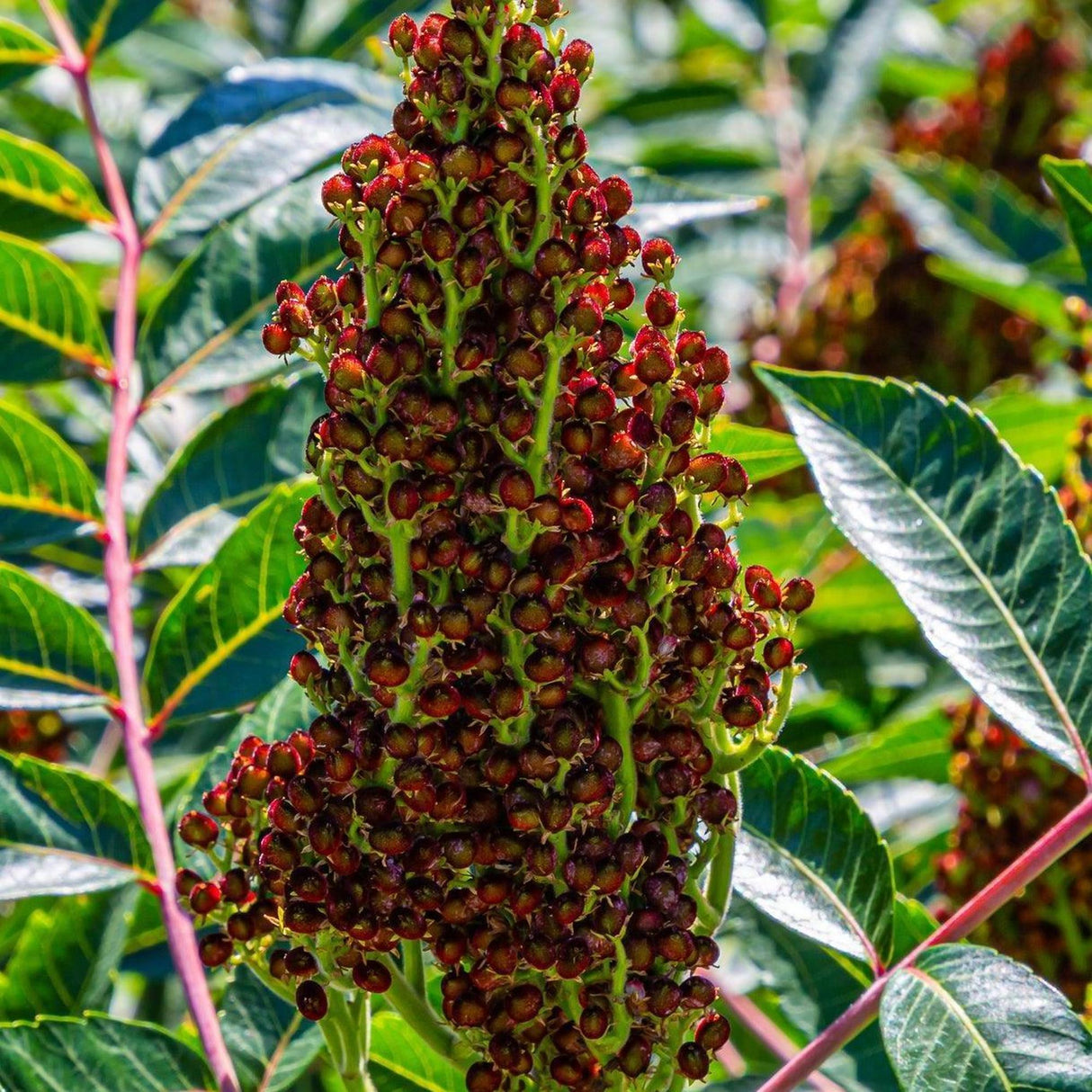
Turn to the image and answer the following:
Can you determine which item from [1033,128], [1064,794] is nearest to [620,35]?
[1033,128]

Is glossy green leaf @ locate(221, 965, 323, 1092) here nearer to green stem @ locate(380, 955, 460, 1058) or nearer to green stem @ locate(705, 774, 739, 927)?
green stem @ locate(380, 955, 460, 1058)

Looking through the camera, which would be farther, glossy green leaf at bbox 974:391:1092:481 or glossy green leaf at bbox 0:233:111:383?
glossy green leaf at bbox 974:391:1092:481

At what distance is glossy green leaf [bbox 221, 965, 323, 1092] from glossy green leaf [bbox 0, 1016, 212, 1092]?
0.08 meters

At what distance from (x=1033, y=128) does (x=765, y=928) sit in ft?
7.56

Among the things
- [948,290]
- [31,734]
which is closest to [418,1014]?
[31,734]

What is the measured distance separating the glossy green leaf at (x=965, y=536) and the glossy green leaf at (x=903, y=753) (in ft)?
1.61

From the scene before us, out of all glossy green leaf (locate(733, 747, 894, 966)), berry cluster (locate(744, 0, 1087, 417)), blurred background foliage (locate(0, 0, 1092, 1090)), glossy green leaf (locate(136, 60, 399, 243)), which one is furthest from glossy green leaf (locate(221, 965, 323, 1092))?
berry cluster (locate(744, 0, 1087, 417))

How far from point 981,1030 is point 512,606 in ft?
1.72

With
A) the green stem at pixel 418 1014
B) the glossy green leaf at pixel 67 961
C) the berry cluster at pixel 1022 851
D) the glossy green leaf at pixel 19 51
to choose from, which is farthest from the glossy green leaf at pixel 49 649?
the berry cluster at pixel 1022 851

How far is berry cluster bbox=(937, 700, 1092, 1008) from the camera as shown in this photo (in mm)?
1808

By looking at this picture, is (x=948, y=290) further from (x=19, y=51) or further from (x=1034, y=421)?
(x=19, y=51)

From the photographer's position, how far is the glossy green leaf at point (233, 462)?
6.18 ft

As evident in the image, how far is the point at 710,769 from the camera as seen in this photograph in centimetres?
122

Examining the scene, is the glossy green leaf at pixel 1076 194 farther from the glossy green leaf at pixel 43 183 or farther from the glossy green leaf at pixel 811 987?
the glossy green leaf at pixel 43 183
